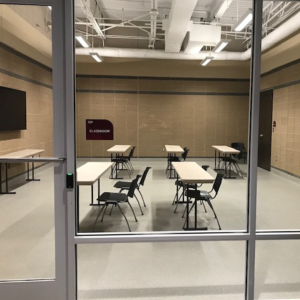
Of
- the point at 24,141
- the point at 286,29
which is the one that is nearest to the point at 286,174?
the point at 286,29

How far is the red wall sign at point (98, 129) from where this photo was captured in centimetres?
219

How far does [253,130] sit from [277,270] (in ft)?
5.44

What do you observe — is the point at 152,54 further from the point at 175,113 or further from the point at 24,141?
the point at 24,141

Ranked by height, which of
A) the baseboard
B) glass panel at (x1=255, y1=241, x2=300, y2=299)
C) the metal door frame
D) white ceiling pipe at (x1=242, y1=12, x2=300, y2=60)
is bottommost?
glass panel at (x1=255, y1=241, x2=300, y2=299)

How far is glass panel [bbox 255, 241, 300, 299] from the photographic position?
7.77ft

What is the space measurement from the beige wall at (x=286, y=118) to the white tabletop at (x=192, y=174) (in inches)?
152

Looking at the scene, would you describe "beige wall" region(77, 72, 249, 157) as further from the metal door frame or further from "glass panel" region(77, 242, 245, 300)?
the metal door frame

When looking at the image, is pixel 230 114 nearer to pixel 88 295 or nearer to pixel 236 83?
pixel 236 83

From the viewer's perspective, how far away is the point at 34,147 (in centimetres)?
672

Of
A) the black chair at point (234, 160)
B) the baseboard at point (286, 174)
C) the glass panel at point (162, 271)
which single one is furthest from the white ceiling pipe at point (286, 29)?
the glass panel at point (162, 271)

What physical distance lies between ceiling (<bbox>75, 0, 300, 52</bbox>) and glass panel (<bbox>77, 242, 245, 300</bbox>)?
525 centimetres

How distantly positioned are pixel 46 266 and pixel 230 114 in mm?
9310

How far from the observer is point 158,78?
10.4 meters

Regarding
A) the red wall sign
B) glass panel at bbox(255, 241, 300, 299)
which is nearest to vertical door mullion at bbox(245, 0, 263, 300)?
glass panel at bbox(255, 241, 300, 299)
